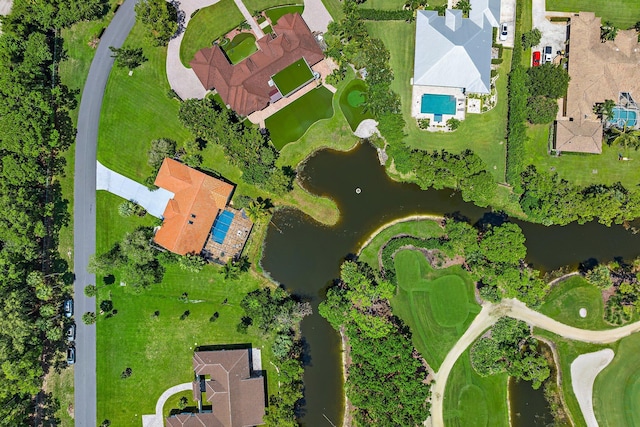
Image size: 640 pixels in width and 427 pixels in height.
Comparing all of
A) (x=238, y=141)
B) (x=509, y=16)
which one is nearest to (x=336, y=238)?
(x=238, y=141)

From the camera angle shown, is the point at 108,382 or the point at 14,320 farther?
the point at 108,382

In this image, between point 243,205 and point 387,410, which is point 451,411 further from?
point 243,205

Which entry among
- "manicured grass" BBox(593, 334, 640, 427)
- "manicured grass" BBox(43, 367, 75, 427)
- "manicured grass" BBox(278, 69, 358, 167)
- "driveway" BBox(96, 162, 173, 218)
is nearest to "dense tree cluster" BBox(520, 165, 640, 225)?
"manicured grass" BBox(593, 334, 640, 427)

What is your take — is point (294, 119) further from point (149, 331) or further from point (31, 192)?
point (31, 192)

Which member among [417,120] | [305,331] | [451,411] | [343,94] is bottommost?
[451,411]

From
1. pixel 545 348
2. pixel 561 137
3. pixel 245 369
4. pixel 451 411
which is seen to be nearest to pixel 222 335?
pixel 245 369

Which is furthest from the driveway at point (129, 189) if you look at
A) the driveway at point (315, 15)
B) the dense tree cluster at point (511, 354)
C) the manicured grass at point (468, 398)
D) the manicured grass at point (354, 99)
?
the dense tree cluster at point (511, 354)

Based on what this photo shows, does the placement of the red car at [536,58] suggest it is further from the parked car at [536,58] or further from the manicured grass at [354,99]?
the manicured grass at [354,99]
